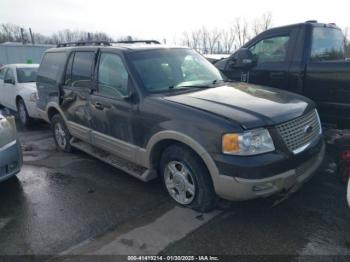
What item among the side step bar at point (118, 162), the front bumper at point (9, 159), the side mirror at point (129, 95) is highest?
the side mirror at point (129, 95)

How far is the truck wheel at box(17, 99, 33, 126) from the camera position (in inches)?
311

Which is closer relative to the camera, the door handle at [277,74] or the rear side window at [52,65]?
the door handle at [277,74]

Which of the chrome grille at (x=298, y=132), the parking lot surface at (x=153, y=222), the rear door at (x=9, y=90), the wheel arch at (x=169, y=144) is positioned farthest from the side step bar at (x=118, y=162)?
the rear door at (x=9, y=90)

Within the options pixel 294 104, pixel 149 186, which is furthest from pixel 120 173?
pixel 294 104

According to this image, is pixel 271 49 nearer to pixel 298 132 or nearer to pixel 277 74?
pixel 277 74

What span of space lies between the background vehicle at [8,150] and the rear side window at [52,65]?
144 centimetres

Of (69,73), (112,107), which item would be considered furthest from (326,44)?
(69,73)

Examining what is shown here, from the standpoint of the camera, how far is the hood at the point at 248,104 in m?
3.04

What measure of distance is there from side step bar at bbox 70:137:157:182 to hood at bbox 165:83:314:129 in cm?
99

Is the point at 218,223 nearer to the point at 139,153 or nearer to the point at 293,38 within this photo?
the point at 139,153

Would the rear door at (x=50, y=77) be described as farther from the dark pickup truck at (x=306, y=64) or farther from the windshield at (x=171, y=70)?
the dark pickup truck at (x=306, y=64)

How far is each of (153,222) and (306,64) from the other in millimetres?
3476

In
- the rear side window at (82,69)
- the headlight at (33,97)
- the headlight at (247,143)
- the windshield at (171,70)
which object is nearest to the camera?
the headlight at (247,143)

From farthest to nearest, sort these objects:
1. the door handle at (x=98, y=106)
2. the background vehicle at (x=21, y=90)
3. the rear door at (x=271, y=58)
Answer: the background vehicle at (x=21, y=90) → the rear door at (x=271, y=58) → the door handle at (x=98, y=106)
